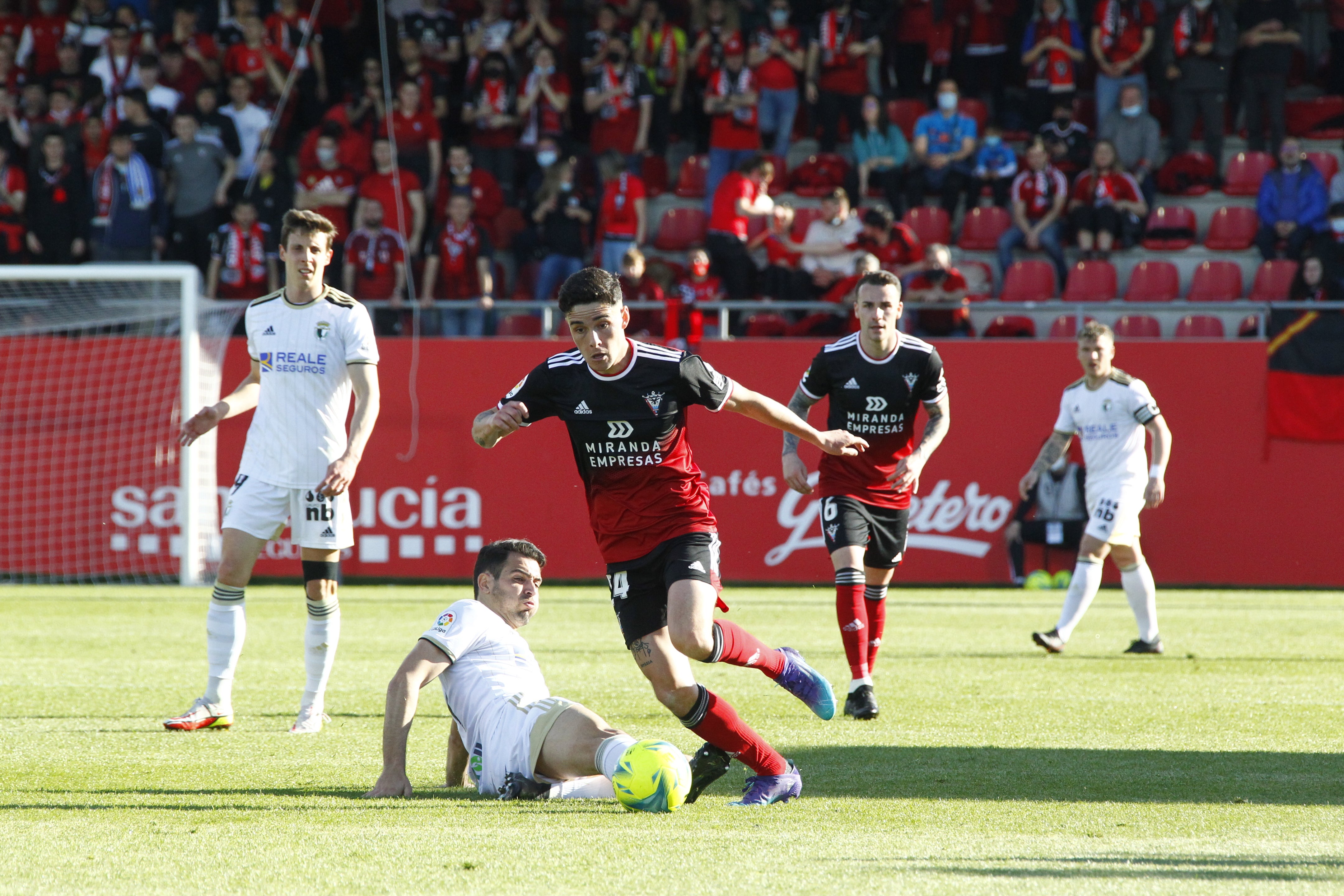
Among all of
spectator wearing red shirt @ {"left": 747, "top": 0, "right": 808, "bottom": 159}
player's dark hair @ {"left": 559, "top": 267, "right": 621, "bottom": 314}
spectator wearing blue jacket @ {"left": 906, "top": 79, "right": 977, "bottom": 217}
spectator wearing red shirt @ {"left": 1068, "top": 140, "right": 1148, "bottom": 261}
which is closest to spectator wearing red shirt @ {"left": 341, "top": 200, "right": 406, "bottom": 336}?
spectator wearing red shirt @ {"left": 747, "top": 0, "right": 808, "bottom": 159}

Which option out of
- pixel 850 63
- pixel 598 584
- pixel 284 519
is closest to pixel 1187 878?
pixel 284 519

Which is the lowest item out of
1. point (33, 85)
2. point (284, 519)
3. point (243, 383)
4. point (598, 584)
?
point (598, 584)

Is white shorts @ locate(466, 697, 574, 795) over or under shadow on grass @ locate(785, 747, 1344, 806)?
over

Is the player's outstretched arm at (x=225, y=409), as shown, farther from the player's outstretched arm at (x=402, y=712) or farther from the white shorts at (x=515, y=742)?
the white shorts at (x=515, y=742)

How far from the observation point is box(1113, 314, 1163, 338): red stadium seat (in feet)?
54.9

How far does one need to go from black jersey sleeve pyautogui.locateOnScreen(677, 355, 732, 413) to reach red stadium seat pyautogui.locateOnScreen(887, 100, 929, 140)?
14915 mm

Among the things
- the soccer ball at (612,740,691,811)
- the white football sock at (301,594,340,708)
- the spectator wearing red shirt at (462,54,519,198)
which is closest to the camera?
the soccer ball at (612,740,691,811)

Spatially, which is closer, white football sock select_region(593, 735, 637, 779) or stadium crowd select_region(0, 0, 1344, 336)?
white football sock select_region(593, 735, 637, 779)

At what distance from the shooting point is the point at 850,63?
18.9 metres

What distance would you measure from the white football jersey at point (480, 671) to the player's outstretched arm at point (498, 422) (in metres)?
0.72

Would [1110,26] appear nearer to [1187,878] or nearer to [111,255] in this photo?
[111,255]

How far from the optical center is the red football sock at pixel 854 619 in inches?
301

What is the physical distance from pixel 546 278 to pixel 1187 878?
45.8 feet

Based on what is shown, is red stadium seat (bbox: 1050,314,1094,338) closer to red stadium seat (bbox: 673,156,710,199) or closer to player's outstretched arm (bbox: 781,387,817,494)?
red stadium seat (bbox: 673,156,710,199)
